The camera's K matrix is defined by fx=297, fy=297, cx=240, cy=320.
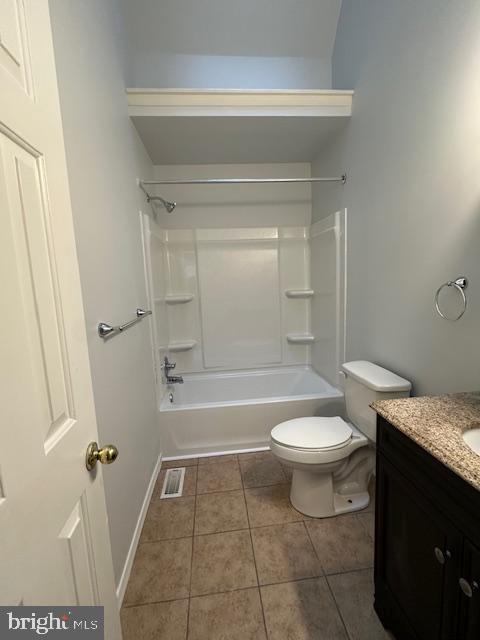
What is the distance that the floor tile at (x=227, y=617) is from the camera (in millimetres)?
1121

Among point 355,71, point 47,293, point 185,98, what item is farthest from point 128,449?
point 355,71

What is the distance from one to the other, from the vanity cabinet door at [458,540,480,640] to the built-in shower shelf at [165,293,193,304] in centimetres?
237

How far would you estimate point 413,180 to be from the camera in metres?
1.40

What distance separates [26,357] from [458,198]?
1486 millimetres

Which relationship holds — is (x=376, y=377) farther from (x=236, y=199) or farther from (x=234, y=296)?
(x=236, y=199)

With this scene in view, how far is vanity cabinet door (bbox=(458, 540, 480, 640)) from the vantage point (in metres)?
0.67

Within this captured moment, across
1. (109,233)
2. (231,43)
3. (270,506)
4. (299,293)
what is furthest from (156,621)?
(231,43)

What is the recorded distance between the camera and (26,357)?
49cm

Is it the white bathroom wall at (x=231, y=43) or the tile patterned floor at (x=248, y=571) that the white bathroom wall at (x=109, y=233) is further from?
the white bathroom wall at (x=231, y=43)

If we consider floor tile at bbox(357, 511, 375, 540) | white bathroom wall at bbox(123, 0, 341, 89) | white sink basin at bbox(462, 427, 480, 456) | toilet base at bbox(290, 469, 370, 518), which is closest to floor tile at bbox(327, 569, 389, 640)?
floor tile at bbox(357, 511, 375, 540)

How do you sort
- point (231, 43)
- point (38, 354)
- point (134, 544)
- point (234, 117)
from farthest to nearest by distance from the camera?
1. point (231, 43)
2. point (234, 117)
3. point (134, 544)
4. point (38, 354)

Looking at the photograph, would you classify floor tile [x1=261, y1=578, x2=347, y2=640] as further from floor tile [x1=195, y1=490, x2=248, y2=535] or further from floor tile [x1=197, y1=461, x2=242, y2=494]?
floor tile [x1=197, y1=461, x2=242, y2=494]

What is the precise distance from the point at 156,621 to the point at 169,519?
0.52 metres

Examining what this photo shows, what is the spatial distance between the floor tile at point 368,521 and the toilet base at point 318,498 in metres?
0.04
